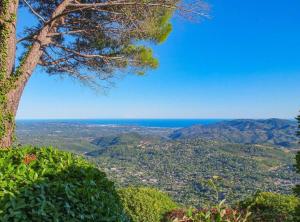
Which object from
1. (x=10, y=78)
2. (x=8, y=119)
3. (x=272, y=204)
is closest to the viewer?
(x=8, y=119)

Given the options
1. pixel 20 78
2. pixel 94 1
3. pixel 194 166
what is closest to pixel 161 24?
pixel 94 1

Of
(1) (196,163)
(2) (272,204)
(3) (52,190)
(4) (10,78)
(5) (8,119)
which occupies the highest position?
(4) (10,78)

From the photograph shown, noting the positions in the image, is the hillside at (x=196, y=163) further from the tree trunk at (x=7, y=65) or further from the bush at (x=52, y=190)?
the bush at (x=52, y=190)

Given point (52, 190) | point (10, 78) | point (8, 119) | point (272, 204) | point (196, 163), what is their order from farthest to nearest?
point (196, 163), point (272, 204), point (10, 78), point (8, 119), point (52, 190)

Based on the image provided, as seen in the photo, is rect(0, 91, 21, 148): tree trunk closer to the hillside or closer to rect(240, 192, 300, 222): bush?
rect(240, 192, 300, 222): bush

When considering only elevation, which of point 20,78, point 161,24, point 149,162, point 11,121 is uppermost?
point 161,24

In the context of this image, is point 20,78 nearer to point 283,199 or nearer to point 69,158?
point 69,158

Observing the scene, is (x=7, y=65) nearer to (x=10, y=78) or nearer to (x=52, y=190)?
(x=10, y=78)

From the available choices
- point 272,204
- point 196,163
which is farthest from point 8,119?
point 196,163

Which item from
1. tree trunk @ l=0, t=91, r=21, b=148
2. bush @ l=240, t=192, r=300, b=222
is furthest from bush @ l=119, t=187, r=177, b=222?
tree trunk @ l=0, t=91, r=21, b=148
